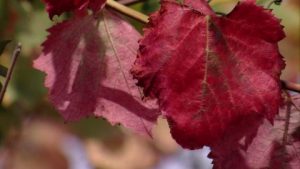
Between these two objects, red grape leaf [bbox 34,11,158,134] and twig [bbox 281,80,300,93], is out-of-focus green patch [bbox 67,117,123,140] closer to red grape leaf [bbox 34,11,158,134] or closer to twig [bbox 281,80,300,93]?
red grape leaf [bbox 34,11,158,134]

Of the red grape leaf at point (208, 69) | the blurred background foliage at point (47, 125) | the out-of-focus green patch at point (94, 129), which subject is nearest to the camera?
the red grape leaf at point (208, 69)

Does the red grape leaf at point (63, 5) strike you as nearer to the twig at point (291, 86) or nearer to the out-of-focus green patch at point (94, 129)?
the twig at point (291, 86)

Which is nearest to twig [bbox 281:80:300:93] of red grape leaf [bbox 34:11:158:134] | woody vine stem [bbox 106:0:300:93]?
woody vine stem [bbox 106:0:300:93]

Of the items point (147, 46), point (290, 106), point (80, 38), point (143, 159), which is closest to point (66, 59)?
point (80, 38)

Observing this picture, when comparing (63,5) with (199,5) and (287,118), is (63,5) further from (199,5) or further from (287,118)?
(287,118)

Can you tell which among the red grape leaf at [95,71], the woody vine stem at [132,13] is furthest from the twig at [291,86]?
the red grape leaf at [95,71]

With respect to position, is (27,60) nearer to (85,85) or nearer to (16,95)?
(16,95)
